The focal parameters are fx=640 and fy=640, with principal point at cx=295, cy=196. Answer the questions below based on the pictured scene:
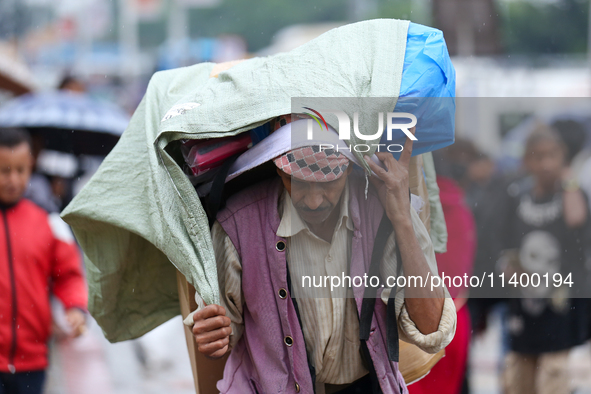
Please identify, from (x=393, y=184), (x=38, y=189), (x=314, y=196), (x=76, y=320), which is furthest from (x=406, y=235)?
(x=38, y=189)

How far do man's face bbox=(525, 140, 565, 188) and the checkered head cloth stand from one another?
99.4 inches

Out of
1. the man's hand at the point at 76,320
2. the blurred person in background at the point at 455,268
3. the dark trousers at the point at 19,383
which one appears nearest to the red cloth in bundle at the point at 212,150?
the blurred person in background at the point at 455,268

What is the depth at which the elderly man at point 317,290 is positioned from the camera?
1.84 m

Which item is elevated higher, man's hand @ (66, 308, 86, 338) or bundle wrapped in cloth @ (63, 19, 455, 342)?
bundle wrapped in cloth @ (63, 19, 455, 342)

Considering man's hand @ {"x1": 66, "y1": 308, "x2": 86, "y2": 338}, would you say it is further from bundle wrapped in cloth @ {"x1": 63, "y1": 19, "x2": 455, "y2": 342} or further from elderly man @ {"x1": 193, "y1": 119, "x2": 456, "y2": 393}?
elderly man @ {"x1": 193, "y1": 119, "x2": 456, "y2": 393}

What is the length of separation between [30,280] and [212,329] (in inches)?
77.8

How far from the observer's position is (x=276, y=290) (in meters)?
1.91

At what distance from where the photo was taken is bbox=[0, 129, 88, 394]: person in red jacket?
10.8ft

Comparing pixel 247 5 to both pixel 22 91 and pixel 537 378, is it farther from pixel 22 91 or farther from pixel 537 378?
pixel 537 378

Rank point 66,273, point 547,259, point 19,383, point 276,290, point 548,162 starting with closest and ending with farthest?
1. point 276,290
2. point 19,383
3. point 66,273
4. point 547,259
5. point 548,162

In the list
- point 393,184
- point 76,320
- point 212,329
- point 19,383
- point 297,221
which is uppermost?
point 393,184

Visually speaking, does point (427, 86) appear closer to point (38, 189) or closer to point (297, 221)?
point (297, 221)

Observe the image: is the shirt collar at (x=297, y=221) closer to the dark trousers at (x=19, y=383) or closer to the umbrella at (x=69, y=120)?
the dark trousers at (x=19, y=383)

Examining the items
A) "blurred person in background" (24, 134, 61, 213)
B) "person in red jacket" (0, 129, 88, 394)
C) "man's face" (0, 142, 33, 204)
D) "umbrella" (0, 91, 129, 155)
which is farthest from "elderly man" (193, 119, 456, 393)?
"umbrella" (0, 91, 129, 155)
